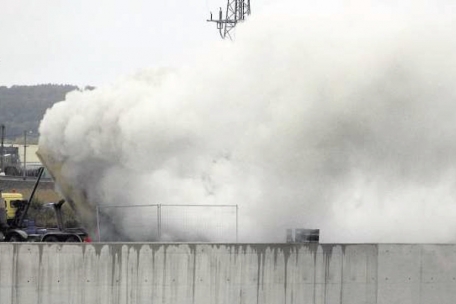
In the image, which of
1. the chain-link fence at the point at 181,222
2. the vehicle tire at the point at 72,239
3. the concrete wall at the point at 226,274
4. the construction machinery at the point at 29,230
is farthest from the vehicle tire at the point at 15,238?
the concrete wall at the point at 226,274

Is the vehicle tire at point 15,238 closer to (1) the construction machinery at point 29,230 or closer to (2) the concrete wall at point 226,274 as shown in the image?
(1) the construction machinery at point 29,230

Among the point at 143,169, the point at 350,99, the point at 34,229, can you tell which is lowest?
the point at 34,229

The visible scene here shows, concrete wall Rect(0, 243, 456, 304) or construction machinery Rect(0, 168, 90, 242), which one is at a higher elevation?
construction machinery Rect(0, 168, 90, 242)

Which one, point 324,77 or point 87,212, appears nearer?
point 324,77

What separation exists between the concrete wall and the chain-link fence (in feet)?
8.09

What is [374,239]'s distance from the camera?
27.4 metres

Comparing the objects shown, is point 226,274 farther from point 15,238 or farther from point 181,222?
point 15,238

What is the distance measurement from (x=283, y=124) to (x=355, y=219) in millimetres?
4141

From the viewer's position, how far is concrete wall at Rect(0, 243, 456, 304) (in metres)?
22.8

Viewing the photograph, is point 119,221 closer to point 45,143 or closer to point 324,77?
point 45,143

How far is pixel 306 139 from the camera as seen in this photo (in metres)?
26.2

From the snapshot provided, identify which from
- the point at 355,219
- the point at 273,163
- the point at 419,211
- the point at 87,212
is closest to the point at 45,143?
the point at 87,212

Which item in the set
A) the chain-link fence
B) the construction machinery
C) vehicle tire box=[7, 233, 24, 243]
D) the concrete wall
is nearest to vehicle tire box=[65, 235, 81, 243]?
the construction machinery

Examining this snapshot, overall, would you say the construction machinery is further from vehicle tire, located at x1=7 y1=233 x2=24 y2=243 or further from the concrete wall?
the concrete wall
